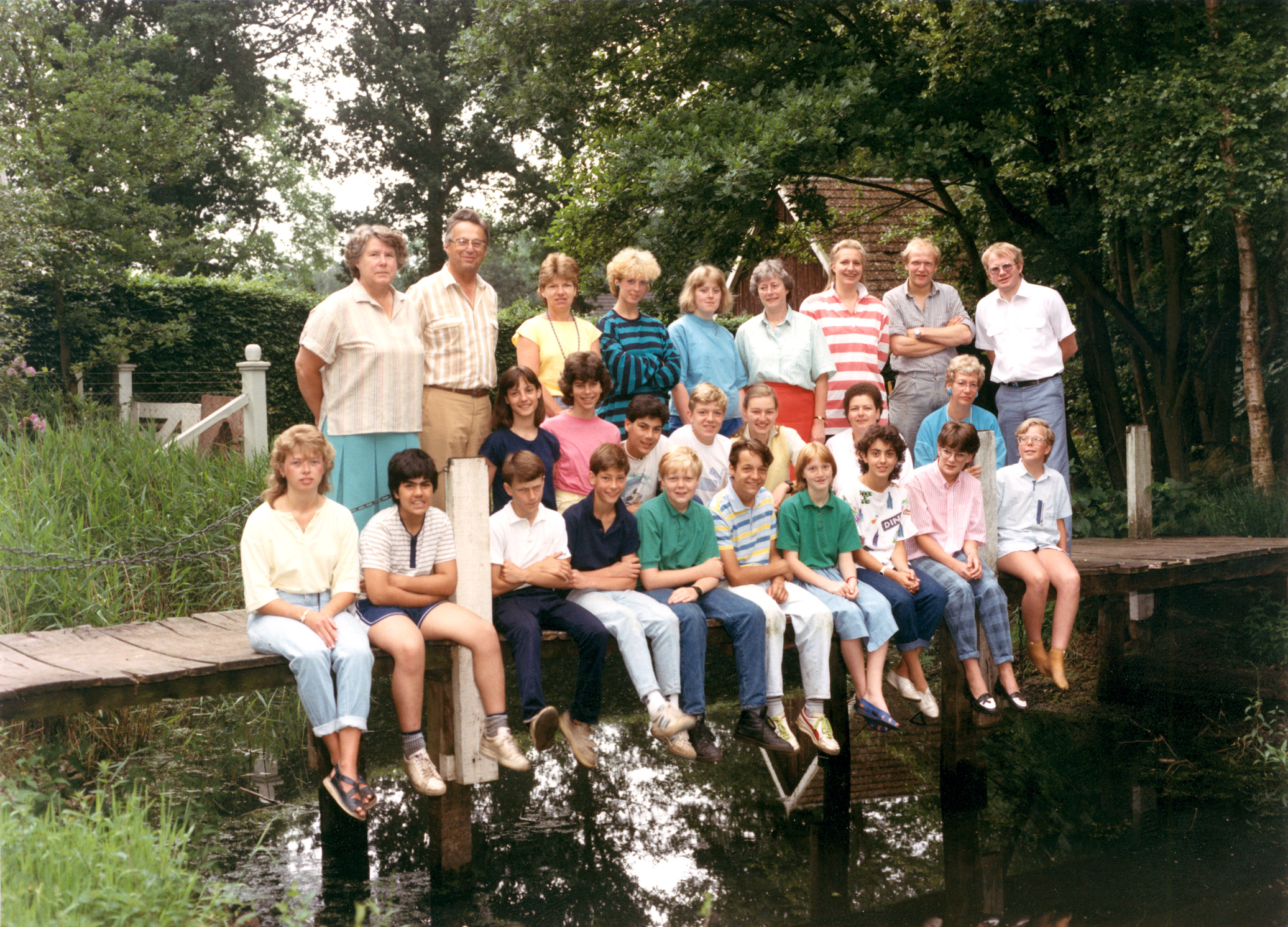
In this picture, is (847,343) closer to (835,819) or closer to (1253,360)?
(835,819)

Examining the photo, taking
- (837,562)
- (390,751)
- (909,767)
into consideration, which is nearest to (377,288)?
(837,562)

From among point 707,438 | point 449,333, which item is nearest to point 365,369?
point 449,333

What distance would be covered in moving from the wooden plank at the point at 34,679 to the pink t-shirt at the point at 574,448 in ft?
6.54

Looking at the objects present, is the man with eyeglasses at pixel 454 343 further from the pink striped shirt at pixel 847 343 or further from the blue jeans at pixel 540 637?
the pink striped shirt at pixel 847 343

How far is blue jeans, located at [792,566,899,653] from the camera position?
16.2 ft

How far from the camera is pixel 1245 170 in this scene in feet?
23.6

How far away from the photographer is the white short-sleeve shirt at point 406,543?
169 inches

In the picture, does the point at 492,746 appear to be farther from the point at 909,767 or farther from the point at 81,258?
the point at 81,258

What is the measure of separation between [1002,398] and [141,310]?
30.7 ft

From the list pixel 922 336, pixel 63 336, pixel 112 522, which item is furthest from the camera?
pixel 63 336

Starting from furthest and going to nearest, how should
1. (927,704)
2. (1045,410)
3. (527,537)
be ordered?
1. (1045,410)
2. (927,704)
3. (527,537)

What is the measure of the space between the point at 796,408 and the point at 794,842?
250 cm

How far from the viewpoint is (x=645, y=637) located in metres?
4.53

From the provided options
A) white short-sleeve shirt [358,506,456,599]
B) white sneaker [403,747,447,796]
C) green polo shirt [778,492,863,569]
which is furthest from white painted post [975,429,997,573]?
white sneaker [403,747,447,796]
